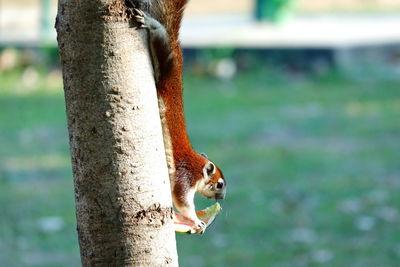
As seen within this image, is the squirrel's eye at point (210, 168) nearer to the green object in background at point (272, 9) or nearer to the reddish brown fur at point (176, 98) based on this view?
the reddish brown fur at point (176, 98)

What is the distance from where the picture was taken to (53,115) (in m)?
8.80

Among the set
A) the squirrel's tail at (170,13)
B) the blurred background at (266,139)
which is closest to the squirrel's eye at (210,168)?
the squirrel's tail at (170,13)

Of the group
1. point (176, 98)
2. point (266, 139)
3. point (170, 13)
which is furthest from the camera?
point (266, 139)

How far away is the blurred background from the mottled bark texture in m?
3.64

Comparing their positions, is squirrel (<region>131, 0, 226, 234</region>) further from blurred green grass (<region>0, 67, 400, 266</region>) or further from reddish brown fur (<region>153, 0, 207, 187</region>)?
blurred green grass (<region>0, 67, 400, 266</region>)

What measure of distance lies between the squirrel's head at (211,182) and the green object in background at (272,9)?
10468 millimetres

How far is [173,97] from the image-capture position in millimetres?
1461

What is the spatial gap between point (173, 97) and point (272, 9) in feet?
36.7

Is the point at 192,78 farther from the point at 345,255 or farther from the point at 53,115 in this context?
the point at 345,255

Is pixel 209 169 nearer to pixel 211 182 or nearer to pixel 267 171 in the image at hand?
pixel 211 182

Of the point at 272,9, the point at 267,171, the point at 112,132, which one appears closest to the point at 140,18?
the point at 112,132

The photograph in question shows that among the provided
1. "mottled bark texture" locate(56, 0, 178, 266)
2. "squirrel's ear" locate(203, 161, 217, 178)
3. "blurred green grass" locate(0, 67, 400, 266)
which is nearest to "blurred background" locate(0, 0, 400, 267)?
"blurred green grass" locate(0, 67, 400, 266)

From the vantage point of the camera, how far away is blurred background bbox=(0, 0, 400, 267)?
527 cm

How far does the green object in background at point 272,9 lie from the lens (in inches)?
485
